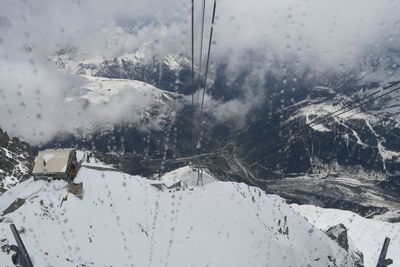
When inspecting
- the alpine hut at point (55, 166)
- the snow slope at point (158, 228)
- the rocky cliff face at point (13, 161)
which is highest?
the rocky cliff face at point (13, 161)

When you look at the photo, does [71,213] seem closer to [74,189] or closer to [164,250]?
[74,189]

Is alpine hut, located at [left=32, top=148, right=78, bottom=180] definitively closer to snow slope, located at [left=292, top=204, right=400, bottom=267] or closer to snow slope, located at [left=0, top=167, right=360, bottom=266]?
snow slope, located at [left=0, top=167, right=360, bottom=266]

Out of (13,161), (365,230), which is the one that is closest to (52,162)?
(13,161)

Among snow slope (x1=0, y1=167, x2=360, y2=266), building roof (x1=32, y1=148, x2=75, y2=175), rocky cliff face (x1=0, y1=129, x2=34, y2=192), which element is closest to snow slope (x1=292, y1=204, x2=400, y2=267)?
snow slope (x1=0, y1=167, x2=360, y2=266)

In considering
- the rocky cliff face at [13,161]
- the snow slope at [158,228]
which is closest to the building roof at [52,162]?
the snow slope at [158,228]

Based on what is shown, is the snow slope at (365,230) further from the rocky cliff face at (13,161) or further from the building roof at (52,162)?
the rocky cliff face at (13,161)

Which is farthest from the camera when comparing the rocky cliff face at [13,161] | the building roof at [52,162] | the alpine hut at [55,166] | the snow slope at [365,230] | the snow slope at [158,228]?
the snow slope at [365,230]
